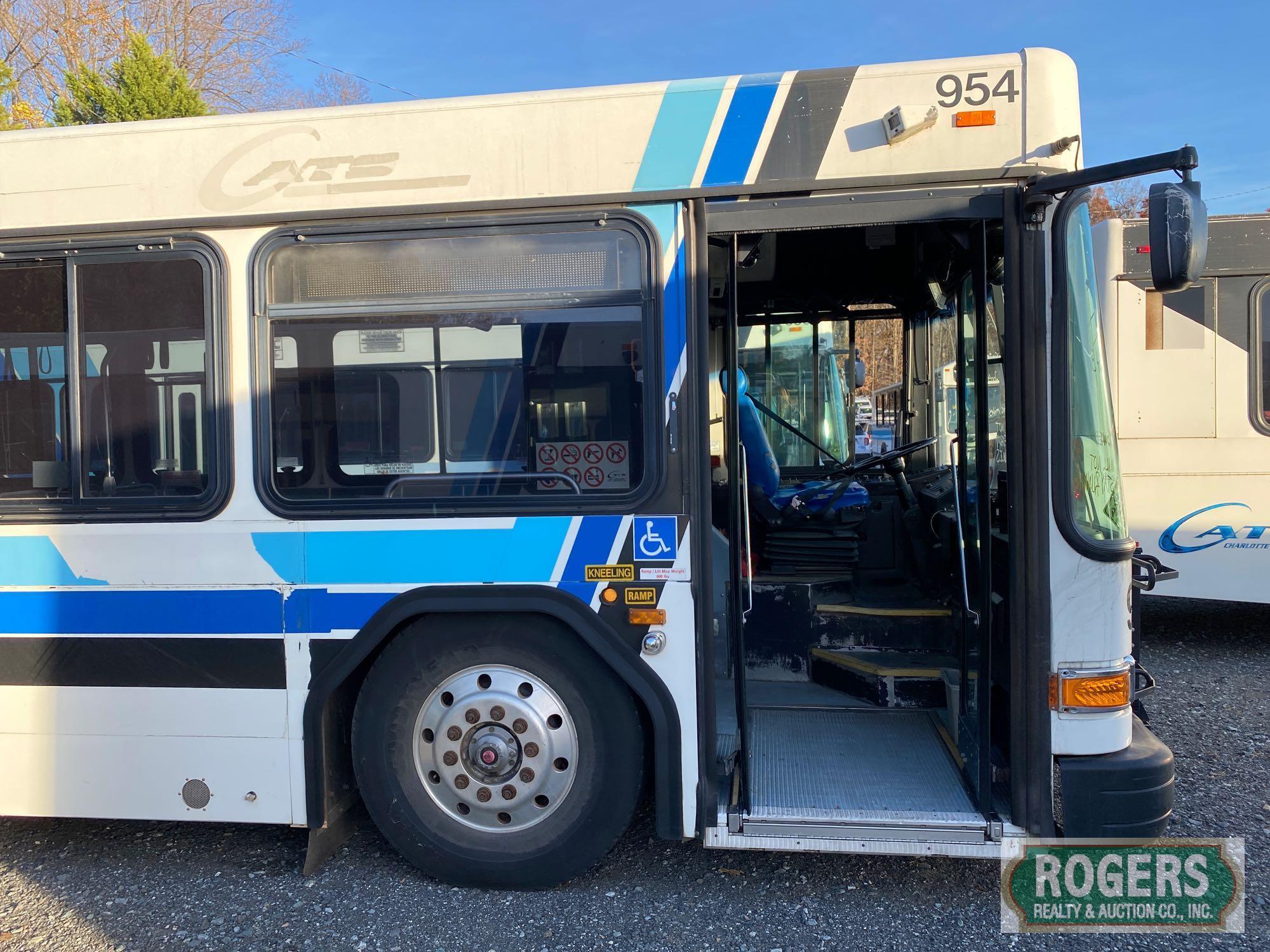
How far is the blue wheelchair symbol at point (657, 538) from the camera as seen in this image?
310cm

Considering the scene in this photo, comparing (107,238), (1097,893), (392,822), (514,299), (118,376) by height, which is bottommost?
(1097,893)

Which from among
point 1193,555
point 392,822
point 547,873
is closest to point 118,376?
point 392,822

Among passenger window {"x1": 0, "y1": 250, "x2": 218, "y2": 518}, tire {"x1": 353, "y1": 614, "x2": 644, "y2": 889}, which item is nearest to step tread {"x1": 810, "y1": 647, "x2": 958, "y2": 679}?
tire {"x1": 353, "y1": 614, "x2": 644, "y2": 889}

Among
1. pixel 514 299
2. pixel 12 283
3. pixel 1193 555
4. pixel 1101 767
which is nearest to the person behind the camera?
pixel 1101 767

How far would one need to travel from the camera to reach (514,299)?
3158 mm

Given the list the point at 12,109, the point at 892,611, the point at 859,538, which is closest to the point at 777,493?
the point at 859,538

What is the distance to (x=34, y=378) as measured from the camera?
3414 millimetres

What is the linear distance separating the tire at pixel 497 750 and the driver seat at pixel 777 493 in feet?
6.45

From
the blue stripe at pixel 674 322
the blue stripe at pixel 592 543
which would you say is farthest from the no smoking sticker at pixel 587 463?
the blue stripe at pixel 674 322

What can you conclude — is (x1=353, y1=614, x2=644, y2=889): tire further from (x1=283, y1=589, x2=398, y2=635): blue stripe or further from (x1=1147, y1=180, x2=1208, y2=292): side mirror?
(x1=1147, y1=180, x2=1208, y2=292): side mirror

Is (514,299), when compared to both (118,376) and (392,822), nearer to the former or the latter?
(118,376)

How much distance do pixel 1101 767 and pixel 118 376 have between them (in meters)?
3.63

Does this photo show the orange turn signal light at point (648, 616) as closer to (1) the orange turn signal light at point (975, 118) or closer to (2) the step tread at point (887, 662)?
(2) the step tread at point (887, 662)

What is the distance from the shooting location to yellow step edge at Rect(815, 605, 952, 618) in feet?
14.3
